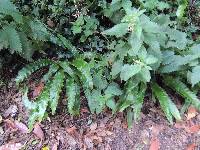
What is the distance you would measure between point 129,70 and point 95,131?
107cm

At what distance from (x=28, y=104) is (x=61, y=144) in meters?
0.78

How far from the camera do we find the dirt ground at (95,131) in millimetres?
4906

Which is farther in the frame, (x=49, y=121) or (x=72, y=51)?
(x=72, y=51)

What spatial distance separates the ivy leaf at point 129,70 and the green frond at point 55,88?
959 mm

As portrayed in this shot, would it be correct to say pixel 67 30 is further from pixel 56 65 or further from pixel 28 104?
pixel 28 104

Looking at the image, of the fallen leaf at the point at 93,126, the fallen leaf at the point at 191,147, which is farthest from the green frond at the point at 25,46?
the fallen leaf at the point at 191,147

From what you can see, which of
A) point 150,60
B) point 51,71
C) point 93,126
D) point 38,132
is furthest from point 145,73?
point 38,132

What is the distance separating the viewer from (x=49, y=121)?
5090 millimetres

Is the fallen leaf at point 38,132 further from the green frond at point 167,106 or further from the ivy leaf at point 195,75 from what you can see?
the ivy leaf at point 195,75

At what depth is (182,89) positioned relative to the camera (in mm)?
5172

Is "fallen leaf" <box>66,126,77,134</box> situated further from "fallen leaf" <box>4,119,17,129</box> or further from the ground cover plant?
"fallen leaf" <box>4,119,17,129</box>

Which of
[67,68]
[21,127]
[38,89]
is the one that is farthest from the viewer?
[38,89]

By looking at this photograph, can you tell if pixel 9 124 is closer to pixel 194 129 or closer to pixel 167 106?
pixel 167 106

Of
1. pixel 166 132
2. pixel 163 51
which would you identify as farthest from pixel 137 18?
pixel 166 132
